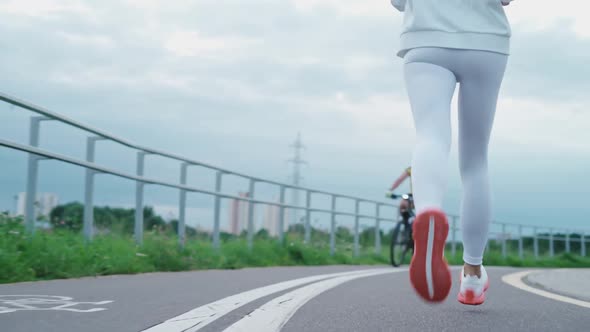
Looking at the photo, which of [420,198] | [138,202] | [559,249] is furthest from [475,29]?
[559,249]

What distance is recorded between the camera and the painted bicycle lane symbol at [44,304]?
13.6 ft

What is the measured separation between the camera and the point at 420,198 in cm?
350

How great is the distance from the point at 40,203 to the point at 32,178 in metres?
0.25

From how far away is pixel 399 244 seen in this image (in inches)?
578

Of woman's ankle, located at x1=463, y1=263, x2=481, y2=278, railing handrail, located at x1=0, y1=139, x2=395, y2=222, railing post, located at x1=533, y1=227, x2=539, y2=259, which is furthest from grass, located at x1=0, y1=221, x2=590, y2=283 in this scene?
railing post, located at x1=533, y1=227, x2=539, y2=259

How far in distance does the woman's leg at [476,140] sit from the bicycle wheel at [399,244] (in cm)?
1034

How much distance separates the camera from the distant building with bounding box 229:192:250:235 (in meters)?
11.8

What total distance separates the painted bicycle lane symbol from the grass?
1.24 meters

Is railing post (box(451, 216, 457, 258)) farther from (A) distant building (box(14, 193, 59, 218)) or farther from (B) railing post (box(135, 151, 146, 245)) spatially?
(A) distant building (box(14, 193, 59, 218))

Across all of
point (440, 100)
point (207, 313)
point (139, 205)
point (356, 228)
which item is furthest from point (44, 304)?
point (356, 228)

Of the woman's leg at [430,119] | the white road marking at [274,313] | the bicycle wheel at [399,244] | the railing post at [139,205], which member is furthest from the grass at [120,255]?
the woman's leg at [430,119]

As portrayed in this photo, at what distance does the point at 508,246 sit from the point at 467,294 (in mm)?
23612

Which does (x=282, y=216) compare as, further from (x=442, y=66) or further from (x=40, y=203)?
(x=442, y=66)

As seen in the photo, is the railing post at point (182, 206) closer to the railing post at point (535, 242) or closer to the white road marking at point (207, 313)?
the white road marking at point (207, 313)
